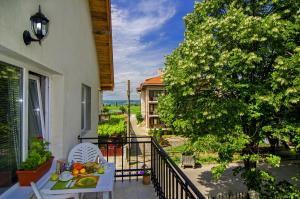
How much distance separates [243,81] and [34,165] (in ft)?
22.6

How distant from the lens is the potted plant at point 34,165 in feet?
7.86

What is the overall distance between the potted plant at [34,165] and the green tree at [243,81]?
4.79 m

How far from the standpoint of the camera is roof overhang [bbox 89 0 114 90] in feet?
20.4

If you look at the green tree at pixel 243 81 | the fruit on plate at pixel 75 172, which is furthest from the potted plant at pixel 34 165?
the green tree at pixel 243 81

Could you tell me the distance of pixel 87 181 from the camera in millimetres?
2756

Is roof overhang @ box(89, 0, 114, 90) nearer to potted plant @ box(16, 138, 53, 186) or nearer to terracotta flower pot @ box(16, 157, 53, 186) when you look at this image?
potted plant @ box(16, 138, 53, 186)

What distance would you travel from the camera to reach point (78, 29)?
5039 millimetres

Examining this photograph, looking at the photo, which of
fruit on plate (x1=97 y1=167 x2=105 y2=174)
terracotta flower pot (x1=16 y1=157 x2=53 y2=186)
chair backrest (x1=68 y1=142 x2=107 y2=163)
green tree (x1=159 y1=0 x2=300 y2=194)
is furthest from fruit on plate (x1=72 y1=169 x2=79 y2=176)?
green tree (x1=159 y1=0 x2=300 y2=194)

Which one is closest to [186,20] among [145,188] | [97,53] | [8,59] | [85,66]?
[97,53]

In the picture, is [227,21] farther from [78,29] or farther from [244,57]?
[78,29]

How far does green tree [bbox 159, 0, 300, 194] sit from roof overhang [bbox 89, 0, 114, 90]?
2.24 metres

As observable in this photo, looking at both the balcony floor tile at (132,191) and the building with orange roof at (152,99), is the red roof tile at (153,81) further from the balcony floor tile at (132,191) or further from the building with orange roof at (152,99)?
the balcony floor tile at (132,191)

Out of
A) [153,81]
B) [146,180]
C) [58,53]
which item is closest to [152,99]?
[153,81]

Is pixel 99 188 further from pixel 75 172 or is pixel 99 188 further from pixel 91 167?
pixel 91 167
